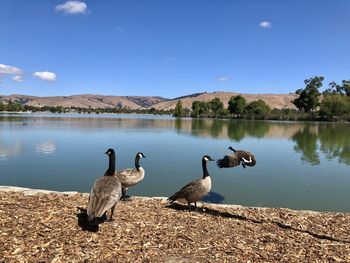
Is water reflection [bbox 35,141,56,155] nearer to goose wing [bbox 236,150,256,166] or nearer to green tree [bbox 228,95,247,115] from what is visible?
goose wing [bbox 236,150,256,166]

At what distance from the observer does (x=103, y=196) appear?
24.9 ft

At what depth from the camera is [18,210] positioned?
8.16 meters

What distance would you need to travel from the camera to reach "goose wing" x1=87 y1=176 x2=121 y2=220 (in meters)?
7.30

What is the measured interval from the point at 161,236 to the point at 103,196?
63.2 inches

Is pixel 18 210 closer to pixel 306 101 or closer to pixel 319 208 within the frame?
pixel 319 208

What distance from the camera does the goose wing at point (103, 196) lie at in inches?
287

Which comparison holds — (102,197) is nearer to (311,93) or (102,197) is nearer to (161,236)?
(161,236)

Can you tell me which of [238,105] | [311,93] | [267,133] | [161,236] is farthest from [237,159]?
[238,105]

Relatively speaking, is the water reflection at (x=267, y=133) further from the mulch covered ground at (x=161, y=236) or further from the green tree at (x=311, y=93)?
the green tree at (x=311, y=93)

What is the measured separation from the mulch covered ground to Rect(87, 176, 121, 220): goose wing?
462 millimetres

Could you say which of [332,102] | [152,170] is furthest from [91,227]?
[332,102]

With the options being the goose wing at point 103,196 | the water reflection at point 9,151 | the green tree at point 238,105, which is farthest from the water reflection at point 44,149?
the green tree at point 238,105

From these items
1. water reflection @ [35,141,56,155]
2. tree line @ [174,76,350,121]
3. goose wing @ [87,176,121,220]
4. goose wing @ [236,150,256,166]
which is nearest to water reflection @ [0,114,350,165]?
water reflection @ [35,141,56,155]

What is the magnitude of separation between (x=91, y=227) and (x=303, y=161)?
24361mm
